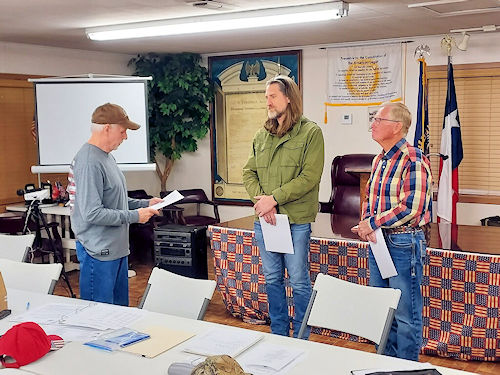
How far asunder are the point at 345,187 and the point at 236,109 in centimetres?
218

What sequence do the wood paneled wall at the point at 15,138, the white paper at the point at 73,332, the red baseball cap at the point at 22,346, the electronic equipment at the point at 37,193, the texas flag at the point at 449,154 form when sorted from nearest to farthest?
the red baseball cap at the point at 22,346 < the white paper at the point at 73,332 < the electronic equipment at the point at 37,193 < the texas flag at the point at 449,154 < the wood paneled wall at the point at 15,138

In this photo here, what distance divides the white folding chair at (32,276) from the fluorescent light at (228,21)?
2599 millimetres

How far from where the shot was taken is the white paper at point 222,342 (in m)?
2.32

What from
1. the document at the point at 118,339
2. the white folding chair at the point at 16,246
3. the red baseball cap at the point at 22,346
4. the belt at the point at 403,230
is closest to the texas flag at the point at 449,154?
the belt at the point at 403,230

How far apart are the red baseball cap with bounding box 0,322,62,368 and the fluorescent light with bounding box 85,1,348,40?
3.17 meters

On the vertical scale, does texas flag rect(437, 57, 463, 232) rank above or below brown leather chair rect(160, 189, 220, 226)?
above

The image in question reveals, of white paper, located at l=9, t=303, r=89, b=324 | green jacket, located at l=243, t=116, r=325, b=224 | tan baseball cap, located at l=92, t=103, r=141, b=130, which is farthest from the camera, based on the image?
green jacket, located at l=243, t=116, r=325, b=224

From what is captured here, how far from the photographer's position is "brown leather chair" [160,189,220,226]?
689 centimetres

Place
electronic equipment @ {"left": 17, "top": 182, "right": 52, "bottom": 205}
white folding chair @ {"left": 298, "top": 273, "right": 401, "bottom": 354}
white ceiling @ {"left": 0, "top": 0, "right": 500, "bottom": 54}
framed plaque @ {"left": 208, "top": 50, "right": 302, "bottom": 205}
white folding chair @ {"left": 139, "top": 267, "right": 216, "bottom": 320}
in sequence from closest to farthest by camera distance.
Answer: white folding chair @ {"left": 298, "top": 273, "right": 401, "bottom": 354} → white folding chair @ {"left": 139, "top": 267, "right": 216, "bottom": 320} → white ceiling @ {"left": 0, "top": 0, "right": 500, "bottom": 54} → electronic equipment @ {"left": 17, "top": 182, "right": 52, "bottom": 205} → framed plaque @ {"left": 208, "top": 50, "right": 302, "bottom": 205}

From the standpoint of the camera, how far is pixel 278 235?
361 centimetres

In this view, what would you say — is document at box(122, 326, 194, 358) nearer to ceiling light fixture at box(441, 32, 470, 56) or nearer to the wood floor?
the wood floor

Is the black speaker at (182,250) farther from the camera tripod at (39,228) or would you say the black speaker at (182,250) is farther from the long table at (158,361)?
the long table at (158,361)

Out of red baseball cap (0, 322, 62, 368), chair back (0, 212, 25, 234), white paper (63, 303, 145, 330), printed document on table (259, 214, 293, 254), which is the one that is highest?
printed document on table (259, 214, 293, 254)

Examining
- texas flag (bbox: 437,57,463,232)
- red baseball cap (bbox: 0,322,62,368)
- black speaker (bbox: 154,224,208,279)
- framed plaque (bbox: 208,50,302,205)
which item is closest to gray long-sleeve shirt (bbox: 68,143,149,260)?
red baseball cap (bbox: 0,322,62,368)
